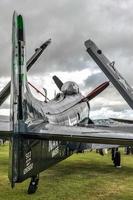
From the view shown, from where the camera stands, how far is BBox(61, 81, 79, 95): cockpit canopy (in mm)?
19828

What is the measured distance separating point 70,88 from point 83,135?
11683 millimetres

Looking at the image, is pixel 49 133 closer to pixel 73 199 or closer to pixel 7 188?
pixel 73 199

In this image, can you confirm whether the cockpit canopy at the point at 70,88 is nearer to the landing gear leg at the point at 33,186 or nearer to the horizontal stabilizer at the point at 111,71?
the horizontal stabilizer at the point at 111,71

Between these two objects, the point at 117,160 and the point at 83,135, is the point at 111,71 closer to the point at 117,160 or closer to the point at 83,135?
the point at 83,135

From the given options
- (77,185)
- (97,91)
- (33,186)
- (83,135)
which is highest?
(97,91)

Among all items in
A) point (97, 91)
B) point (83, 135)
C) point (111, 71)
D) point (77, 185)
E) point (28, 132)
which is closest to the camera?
point (83, 135)

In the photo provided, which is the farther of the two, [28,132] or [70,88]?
[70,88]

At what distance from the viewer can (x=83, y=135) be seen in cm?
848

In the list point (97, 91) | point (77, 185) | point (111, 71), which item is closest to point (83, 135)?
point (111, 71)

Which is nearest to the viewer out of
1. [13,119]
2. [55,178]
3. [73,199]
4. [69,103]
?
[13,119]

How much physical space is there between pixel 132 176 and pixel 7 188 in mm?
6409

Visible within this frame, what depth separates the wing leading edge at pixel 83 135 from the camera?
26.5 ft

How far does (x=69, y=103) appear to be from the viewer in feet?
58.2

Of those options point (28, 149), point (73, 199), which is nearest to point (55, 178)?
point (73, 199)
